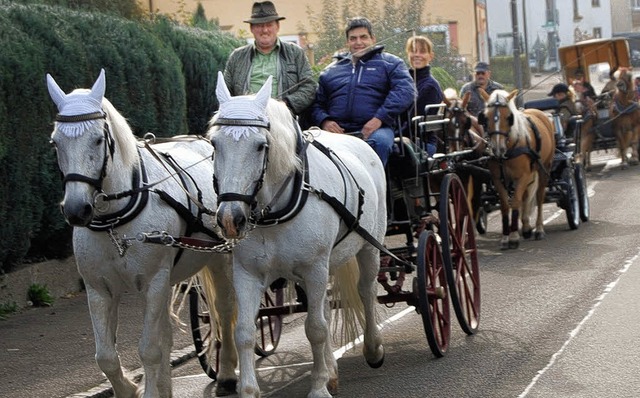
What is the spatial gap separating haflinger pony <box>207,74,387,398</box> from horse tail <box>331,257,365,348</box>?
36cm

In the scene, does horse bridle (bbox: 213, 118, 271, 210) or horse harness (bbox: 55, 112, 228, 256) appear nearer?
horse bridle (bbox: 213, 118, 271, 210)

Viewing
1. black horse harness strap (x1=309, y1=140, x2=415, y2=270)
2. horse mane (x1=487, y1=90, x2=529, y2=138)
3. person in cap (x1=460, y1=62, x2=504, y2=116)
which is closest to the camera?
black horse harness strap (x1=309, y1=140, x2=415, y2=270)

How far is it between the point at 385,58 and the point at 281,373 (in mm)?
2468

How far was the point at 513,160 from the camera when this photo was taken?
54.0 ft

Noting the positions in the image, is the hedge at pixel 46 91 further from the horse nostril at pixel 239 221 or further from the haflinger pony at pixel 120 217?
the horse nostril at pixel 239 221

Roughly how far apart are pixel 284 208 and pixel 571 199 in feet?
34.8

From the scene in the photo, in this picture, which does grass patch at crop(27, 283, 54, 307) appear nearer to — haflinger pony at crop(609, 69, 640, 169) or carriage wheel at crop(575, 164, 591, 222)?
carriage wheel at crop(575, 164, 591, 222)

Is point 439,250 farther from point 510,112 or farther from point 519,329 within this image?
point 510,112

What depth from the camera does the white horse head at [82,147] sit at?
6.88 m

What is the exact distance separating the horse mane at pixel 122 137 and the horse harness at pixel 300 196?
1.90 feet

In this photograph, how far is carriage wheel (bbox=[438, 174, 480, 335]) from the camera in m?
9.77

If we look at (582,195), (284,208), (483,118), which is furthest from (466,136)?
(284,208)

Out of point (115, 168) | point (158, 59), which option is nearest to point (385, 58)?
point (115, 168)

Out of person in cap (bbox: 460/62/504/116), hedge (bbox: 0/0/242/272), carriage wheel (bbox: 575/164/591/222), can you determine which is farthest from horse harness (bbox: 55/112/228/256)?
carriage wheel (bbox: 575/164/591/222)
